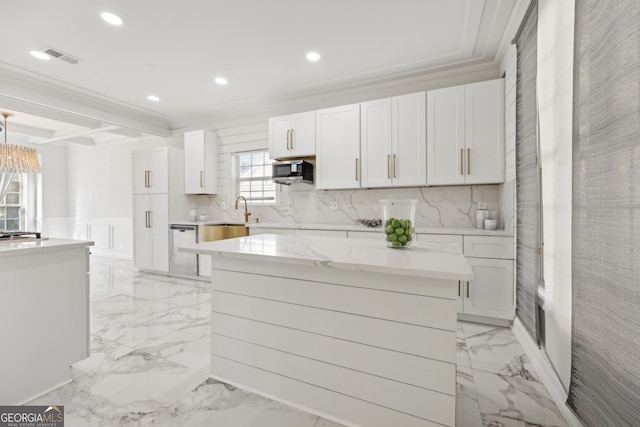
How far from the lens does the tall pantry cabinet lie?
4824 millimetres

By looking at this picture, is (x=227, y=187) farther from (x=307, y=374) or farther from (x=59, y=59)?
(x=307, y=374)

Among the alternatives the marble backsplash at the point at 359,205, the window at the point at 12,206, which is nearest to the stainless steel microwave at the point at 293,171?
the marble backsplash at the point at 359,205

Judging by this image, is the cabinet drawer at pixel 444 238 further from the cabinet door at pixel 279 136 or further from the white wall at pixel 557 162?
the cabinet door at pixel 279 136

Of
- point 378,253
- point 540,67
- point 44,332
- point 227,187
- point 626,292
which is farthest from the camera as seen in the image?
point 227,187

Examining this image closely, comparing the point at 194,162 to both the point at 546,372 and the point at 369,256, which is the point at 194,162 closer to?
the point at 369,256

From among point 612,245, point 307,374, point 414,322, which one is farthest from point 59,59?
point 612,245

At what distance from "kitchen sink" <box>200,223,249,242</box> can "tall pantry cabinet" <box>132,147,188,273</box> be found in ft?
2.66

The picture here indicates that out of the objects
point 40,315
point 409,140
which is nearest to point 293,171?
point 409,140

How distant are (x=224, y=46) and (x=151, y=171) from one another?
2.87 m

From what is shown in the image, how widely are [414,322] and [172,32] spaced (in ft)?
10.5

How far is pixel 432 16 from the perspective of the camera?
255 centimetres

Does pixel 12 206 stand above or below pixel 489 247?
above

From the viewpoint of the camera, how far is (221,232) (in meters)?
4.33

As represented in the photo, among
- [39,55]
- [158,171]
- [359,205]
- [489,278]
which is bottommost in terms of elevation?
[489,278]
